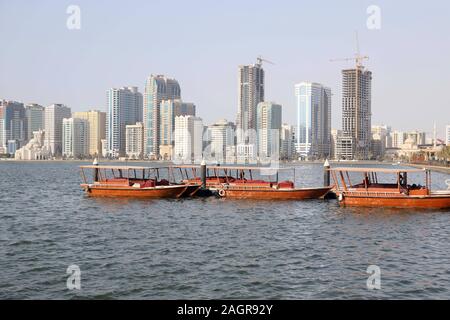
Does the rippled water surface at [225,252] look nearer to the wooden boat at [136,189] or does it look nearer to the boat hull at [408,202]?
the boat hull at [408,202]

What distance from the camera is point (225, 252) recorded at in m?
26.9

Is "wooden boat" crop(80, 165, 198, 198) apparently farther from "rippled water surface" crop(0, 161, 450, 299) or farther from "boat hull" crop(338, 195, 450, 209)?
"boat hull" crop(338, 195, 450, 209)

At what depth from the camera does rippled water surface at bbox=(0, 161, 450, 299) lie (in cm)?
2009

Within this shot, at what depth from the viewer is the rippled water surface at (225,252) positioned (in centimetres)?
2009

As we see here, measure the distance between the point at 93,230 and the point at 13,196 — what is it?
32.3 metres

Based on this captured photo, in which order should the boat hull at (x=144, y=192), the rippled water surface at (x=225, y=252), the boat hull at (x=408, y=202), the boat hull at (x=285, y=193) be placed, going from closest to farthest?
the rippled water surface at (x=225, y=252)
the boat hull at (x=408, y=202)
the boat hull at (x=285, y=193)
the boat hull at (x=144, y=192)

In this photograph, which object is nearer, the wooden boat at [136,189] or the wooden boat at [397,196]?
the wooden boat at [397,196]

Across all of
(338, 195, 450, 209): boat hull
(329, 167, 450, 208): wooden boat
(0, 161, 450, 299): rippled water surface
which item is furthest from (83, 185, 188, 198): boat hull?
(338, 195, 450, 209): boat hull

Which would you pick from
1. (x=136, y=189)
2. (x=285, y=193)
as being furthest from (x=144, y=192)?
(x=285, y=193)

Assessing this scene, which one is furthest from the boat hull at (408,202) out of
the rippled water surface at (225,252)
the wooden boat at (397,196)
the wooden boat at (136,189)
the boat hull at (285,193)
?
the wooden boat at (136,189)

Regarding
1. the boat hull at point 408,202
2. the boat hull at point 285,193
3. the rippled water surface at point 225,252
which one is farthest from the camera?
the boat hull at point 285,193

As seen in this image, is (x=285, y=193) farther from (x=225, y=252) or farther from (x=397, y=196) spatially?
(x=225, y=252)

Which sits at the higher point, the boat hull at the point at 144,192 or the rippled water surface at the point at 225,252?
the boat hull at the point at 144,192
